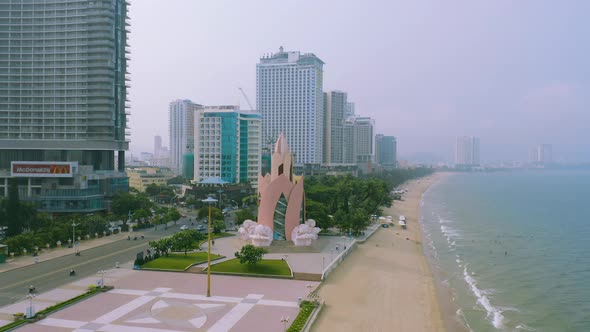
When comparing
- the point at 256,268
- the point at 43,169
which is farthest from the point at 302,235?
the point at 43,169

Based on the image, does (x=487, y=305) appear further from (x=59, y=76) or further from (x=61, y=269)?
(x=59, y=76)

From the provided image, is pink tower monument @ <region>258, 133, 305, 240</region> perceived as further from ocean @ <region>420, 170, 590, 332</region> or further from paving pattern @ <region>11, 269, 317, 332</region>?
ocean @ <region>420, 170, 590, 332</region>

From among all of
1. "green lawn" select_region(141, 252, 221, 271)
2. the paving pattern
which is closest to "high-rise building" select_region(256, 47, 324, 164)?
"green lawn" select_region(141, 252, 221, 271)

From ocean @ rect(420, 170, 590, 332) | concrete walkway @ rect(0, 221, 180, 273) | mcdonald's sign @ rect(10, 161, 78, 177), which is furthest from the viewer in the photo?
mcdonald's sign @ rect(10, 161, 78, 177)

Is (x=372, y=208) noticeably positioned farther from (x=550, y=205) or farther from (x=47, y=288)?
(x=550, y=205)

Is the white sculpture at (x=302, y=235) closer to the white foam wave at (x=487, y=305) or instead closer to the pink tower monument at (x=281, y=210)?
the pink tower monument at (x=281, y=210)

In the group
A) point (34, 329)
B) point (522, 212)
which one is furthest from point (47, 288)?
point (522, 212)
